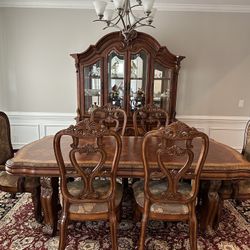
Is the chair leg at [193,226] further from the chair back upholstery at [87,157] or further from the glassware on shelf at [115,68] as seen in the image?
the glassware on shelf at [115,68]

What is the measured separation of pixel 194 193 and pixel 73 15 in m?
3.17

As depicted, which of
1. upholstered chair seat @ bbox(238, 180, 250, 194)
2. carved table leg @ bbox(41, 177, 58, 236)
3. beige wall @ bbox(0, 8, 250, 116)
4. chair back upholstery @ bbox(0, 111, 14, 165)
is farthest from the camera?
beige wall @ bbox(0, 8, 250, 116)

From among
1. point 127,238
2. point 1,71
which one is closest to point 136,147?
point 127,238

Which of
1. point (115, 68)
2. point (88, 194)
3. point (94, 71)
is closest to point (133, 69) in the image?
point (115, 68)

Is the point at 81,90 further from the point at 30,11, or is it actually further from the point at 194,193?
the point at 194,193

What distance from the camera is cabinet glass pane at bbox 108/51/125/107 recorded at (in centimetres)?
330

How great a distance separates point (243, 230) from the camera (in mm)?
2047

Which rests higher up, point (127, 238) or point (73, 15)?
point (73, 15)

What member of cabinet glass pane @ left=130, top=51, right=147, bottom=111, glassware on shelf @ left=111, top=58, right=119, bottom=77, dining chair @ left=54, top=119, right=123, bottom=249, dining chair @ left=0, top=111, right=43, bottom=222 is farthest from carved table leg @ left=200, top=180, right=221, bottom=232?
glassware on shelf @ left=111, top=58, right=119, bottom=77

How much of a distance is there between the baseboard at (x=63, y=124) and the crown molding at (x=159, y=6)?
166cm

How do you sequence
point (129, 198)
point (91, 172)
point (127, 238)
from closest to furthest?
point (91, 172) → point (127, 238) → point (129, 198)

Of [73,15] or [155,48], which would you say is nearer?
[155,48]

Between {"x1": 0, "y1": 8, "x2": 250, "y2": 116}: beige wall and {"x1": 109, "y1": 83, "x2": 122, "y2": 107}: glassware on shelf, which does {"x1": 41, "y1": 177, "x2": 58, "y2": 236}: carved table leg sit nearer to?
{"x1": 109, "y1": 83, "x2": 122, "y2": 107}: glassware on shelf

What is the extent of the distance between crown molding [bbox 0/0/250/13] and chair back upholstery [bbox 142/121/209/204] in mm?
2654
